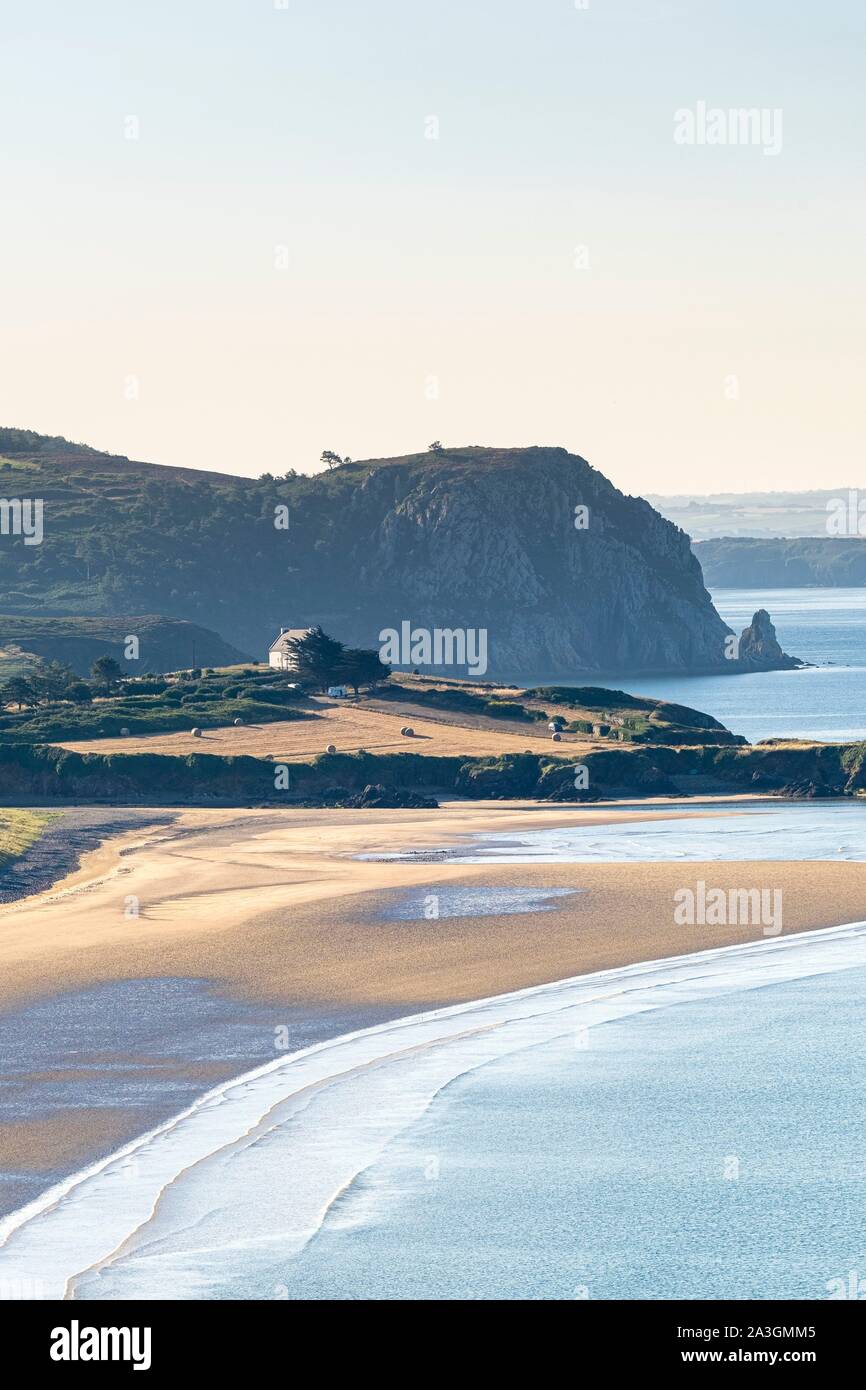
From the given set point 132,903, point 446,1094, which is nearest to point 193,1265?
point 446,1094

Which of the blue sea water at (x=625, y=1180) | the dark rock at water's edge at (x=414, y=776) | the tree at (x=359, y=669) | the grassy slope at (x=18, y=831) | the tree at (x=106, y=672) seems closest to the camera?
the blue sea water at (x=625, y=1180)

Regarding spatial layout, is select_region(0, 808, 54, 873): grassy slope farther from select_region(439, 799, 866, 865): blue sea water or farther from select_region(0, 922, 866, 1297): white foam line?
select_region(0, 922, 866, 1297): white foam line

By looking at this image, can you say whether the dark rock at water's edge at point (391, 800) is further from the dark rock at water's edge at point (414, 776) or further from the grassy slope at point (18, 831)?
the grassy slope at point (18, 831)

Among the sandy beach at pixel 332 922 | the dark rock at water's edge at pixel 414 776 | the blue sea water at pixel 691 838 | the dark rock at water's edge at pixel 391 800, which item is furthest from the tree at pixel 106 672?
the sandy beach at pixel 332 922

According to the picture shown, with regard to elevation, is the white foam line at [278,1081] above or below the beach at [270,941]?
below

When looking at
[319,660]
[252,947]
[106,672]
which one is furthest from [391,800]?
[106,672]

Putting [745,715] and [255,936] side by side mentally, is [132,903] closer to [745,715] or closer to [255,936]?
[255,936]
